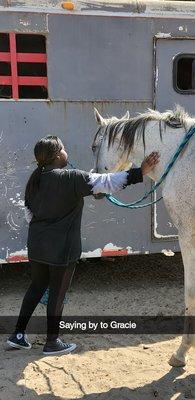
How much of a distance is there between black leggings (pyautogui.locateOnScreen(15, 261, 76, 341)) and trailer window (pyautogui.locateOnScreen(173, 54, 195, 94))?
2.15m

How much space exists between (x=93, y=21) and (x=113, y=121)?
1241mm

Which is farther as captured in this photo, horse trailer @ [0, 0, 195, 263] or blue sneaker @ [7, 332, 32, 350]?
horse trailer @ [0, 0, 195, 263]

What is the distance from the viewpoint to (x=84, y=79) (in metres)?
4.41

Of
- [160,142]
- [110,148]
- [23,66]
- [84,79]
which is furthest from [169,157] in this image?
[23,66]

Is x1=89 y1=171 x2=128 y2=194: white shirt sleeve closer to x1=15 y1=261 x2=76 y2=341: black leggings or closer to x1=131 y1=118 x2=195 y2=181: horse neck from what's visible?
x1=131 y1=118 x2=195 y2=181: horse neck

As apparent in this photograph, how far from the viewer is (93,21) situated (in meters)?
4.32

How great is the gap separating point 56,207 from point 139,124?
86 cm

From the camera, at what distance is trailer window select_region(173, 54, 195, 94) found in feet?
14.8

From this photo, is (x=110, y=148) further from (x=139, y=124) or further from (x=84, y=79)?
(x=84, y=79)

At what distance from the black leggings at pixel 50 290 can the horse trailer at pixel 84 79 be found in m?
0.96

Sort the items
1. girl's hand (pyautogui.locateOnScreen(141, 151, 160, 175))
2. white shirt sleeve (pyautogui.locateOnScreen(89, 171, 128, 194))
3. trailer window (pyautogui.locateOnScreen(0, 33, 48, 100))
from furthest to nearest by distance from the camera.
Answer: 1. trailer window (pyautogui.locateOnScreen(0, 33, 48, 100))
2. girl's hand (pyautogui.locateOnScreen(141, 151, 160, 175))
3. white shirt sleeve (pyautogui.locateOnScreen(89, 171, 128, 194))

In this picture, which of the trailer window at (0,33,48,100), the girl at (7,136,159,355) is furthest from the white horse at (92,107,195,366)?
the trailer window at (0,33,48,100)

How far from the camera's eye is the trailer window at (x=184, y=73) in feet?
14.8

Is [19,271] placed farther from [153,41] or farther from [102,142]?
[153,41]
